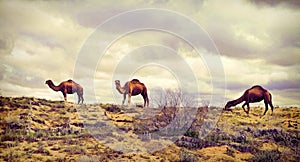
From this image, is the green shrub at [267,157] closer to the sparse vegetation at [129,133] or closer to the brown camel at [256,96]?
the sparse vegetation at [129,133]

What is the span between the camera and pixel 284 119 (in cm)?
2227

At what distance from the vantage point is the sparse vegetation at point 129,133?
17.7 metres

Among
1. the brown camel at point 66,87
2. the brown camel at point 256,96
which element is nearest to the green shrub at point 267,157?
the brown camel at point 256,96

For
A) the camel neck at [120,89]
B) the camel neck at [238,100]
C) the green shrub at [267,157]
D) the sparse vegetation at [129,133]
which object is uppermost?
the camel neck at [120,89]

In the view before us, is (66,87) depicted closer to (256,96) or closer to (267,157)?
(256,96)

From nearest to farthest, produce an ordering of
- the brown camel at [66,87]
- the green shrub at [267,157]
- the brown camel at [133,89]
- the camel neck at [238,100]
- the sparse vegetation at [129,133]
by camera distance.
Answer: the sparse vegetation at [129,133]
the green shrub at [267,157]
the camel neck at [238,100]
the brown camel at [133,89]
the brown camel at [66,87]

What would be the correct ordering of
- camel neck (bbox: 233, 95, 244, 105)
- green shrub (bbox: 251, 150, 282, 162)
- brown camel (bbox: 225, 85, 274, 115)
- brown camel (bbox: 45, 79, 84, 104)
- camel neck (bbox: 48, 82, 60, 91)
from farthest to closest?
1. brown camel (bbox: 45, 79, 84, 104)
2. camel neck (bbox: 48, 82, 60, 91)
3. camel neck (bbox: 233, 95, 244, 105)
4. brown camel (bbox: 225, 85, 274, 115)
5. green shrub (bbox: 251, 150, 282, 162)

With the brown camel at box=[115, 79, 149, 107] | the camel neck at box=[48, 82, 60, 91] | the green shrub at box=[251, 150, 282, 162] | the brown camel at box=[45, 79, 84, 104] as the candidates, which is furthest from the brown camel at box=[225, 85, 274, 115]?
the camel neck at box=[48, 82, 60, 91]

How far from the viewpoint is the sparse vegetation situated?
17.7 metres

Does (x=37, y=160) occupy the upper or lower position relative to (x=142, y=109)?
lower

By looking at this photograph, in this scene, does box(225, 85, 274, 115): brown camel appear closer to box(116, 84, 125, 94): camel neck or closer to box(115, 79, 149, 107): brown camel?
box(115, 79, 149, 107): brown camel

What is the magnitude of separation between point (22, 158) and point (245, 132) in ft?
42.6

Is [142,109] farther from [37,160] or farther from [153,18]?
[37,160]

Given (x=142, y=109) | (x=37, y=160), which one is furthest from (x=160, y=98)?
(x=37, y=160)
